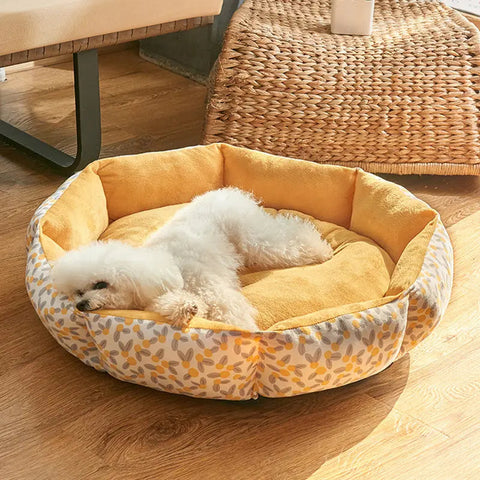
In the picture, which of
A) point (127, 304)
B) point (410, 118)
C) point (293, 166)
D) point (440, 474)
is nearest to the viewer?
point (440, 474)

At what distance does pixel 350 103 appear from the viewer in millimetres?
2270

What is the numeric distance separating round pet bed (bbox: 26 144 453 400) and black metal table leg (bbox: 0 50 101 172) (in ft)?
1.23

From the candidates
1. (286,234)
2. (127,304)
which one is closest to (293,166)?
Result: (286,234)

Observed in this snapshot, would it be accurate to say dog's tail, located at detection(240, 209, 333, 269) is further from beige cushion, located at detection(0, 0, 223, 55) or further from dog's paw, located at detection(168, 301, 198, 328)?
beige cushion, located at detection(0, 0, 223, 55)

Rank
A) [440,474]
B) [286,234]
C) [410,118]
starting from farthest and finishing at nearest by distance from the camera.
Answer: [410,118] → [286,234] → [440,474]

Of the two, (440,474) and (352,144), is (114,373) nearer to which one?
(440,474)

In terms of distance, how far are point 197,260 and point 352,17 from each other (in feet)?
3.98

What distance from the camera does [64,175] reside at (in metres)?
2.34

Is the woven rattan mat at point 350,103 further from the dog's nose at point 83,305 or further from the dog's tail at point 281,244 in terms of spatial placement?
the dog's nose at point 83,305

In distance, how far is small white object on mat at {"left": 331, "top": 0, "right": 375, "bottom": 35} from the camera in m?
2.38

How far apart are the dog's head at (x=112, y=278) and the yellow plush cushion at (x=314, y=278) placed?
0.20m

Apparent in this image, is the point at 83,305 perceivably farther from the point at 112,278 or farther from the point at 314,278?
the point at 314,278

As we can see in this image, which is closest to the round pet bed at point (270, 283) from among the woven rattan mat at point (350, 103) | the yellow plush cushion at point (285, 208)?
the yellow plush cushion at point (285, 208)

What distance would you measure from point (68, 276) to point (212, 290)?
0.28m
